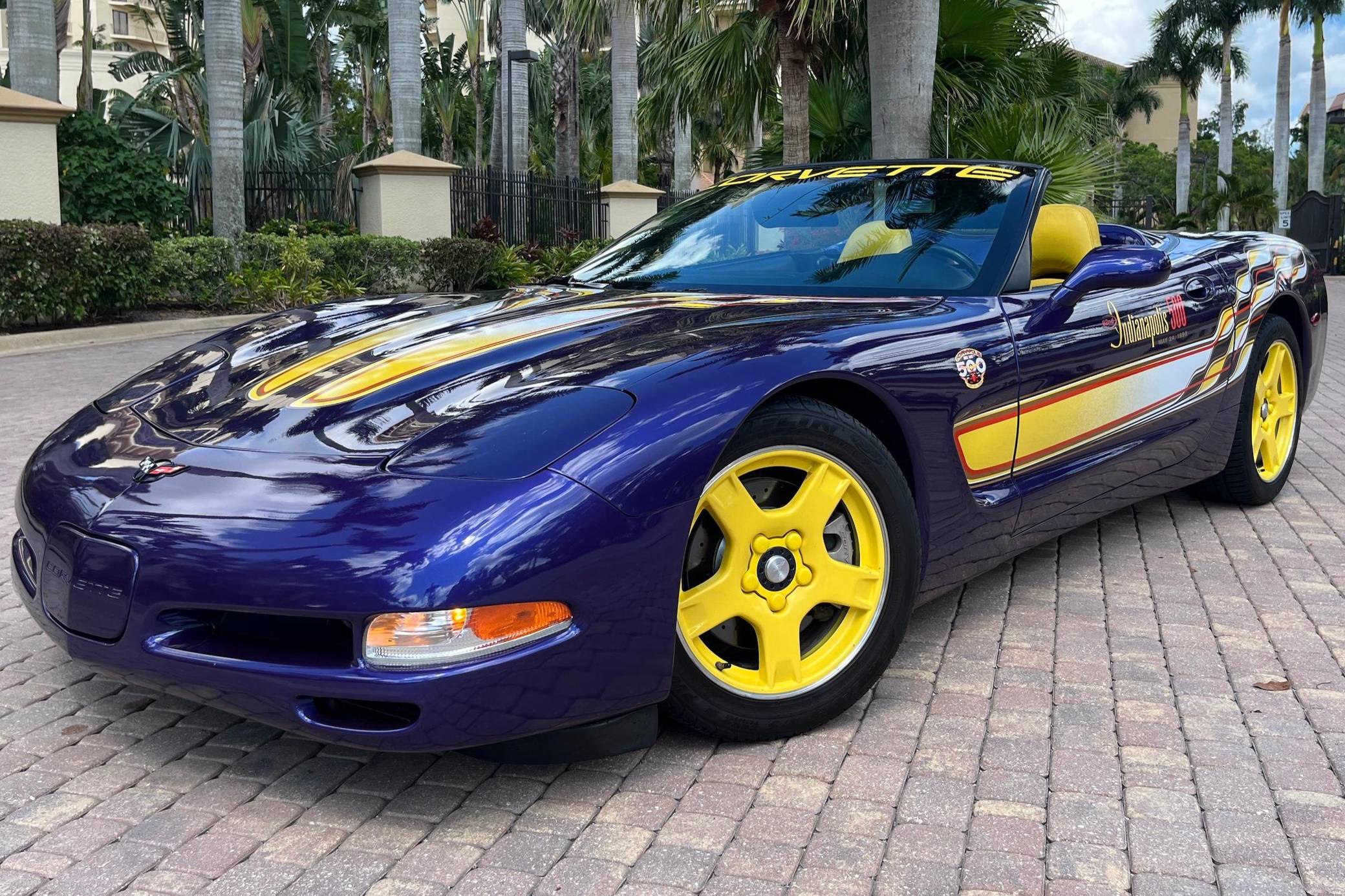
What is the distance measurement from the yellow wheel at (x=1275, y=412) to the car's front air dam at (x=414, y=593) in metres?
3.33

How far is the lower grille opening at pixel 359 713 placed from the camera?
2197 mm

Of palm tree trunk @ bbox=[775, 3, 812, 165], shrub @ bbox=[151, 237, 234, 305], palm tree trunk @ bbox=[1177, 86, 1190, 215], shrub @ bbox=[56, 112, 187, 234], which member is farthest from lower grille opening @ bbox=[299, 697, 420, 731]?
palm tree trunk @ bbox=[1177, 86, 1190, 215]

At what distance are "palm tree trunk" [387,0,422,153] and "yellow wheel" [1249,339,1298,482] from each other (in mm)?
14760

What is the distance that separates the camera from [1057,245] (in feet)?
12.4

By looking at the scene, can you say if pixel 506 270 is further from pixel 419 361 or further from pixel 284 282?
pixel 419 361

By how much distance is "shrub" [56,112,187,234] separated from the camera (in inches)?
527

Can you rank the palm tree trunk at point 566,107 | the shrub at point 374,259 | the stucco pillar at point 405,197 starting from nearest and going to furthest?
the shrub at point 374,259 → the stucco pillar at point 405,197 → the palm tree trunk at point 566,107

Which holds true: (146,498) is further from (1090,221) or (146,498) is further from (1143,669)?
(1090,221)

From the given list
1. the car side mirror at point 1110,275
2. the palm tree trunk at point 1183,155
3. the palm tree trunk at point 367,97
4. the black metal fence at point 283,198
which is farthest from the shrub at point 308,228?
the palm tree trunk at point 1183,155

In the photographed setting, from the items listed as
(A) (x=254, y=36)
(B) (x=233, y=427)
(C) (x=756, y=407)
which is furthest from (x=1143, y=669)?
(A) (x=254, y=36)

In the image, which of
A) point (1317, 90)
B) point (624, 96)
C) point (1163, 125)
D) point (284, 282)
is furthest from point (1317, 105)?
point (1163, 125)

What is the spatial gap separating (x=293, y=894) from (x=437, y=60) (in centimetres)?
4432

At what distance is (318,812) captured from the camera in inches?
94.6

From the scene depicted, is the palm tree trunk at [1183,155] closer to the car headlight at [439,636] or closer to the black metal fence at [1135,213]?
the black metal fence at [1135,213]
